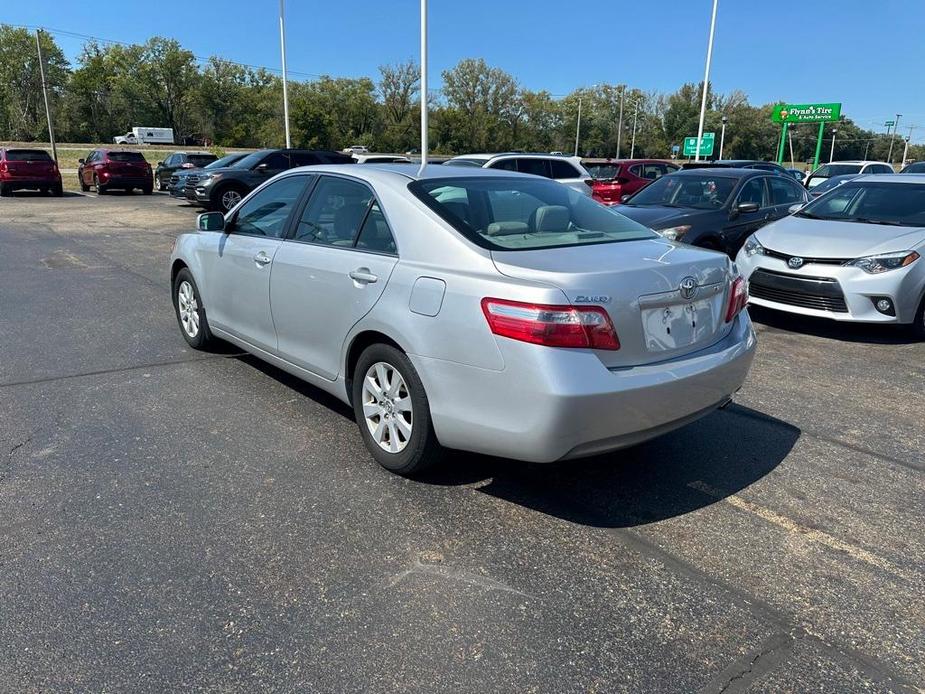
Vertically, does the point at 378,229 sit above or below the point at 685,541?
above

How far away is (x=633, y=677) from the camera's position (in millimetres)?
2330

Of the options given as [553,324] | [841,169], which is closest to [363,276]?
[553,324]

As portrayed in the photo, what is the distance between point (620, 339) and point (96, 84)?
101714mm

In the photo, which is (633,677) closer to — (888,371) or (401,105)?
(888,371)

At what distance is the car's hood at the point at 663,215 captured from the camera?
8.52 metres

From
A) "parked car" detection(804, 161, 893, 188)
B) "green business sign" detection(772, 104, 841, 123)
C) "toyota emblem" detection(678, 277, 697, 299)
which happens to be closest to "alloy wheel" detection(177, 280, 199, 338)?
"toyota emblem" detection(678, 277, 697, 299)

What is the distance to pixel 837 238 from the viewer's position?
6.95 metres

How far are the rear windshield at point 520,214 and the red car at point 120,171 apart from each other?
26.1 metres

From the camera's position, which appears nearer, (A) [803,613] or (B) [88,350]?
(A) [803,613]

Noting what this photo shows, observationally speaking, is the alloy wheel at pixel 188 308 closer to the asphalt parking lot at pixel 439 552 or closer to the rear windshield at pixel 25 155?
the asphalt parking lot at pixel 439 552

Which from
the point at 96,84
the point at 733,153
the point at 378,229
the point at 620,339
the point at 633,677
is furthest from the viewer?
the point at 733,153

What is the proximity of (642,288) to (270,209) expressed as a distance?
9.23ft

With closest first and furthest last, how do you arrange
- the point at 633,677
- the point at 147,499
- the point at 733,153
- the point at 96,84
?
1. the point at 633,677
2. the point at 147,499
3. the point at 96,84
4. the point at 733,153

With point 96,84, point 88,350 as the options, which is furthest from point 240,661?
point 96,84
